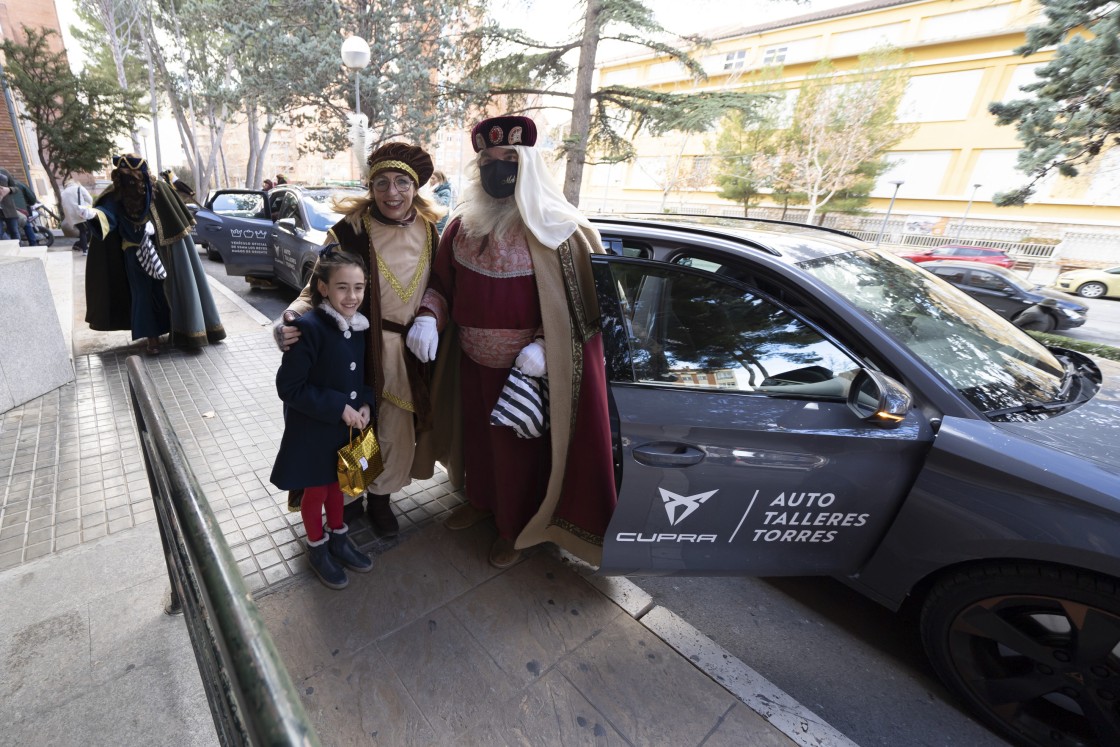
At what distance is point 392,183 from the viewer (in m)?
2.15

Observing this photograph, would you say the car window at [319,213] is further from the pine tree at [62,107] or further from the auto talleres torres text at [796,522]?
the pine tree at [62,107]

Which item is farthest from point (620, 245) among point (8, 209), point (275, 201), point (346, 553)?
point (8, 209)

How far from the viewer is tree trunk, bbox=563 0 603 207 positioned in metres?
10.5

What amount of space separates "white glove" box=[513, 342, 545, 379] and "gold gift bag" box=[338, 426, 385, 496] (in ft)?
2.69

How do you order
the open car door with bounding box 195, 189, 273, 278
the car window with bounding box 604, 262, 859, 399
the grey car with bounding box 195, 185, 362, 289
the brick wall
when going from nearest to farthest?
the car window with bounding box 604, 262, 859, 399 < the grey car with bounding box 195, 185, 362, 289 < the open car door with bounding box 195, 189, 273, 278 < the brick wall

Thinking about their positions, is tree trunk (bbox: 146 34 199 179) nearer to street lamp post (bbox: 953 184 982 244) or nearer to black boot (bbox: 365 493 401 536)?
black boot (bbox: 365 493 401 536)

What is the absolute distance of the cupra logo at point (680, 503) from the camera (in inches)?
80.4

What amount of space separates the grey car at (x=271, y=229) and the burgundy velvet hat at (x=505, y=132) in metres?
4.83

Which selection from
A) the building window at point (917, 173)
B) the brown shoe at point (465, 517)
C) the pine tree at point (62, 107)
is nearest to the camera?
the brown shoe at point (465, 517)

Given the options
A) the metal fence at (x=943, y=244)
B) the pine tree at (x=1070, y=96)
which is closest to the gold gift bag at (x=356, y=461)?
the pine tree at (x=1070, y=96)

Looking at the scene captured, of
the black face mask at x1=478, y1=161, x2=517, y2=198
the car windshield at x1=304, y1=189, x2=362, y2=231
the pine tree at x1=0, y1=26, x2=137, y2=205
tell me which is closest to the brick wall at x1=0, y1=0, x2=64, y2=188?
the pine tree at x1=0, y1=26, x2=137, y2=205

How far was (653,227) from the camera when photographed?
2.67 meters

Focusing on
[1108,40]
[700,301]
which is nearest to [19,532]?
[700,301]

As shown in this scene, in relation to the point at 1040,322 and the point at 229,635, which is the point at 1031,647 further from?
the point at 1040,322
